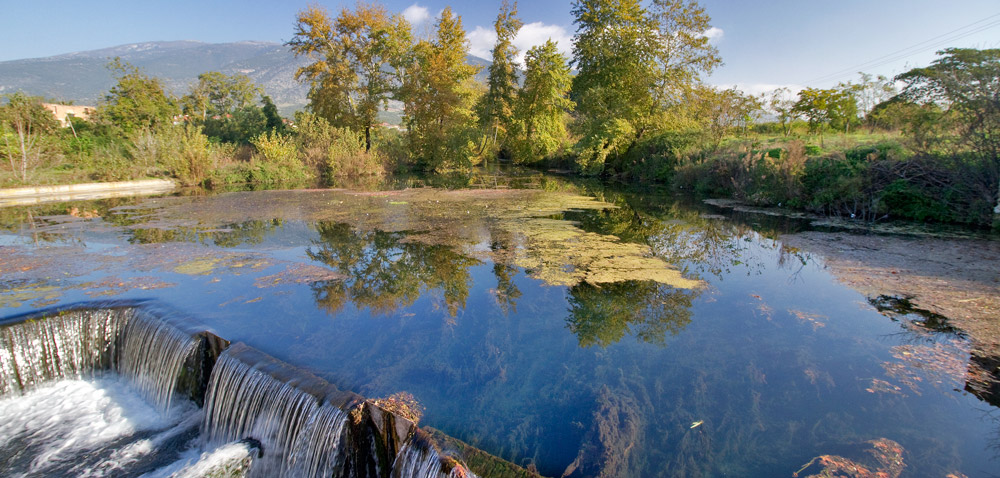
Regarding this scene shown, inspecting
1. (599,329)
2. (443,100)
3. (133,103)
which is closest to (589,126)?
(443,100)

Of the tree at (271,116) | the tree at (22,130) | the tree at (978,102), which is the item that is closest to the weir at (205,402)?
the tree at (978,102)

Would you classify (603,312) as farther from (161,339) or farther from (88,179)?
(88,179)

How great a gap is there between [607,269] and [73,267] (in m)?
7.74

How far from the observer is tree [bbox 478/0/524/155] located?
25828 mm

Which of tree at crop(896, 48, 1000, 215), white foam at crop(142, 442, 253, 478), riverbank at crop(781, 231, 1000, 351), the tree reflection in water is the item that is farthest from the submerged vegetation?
white foam at crop(142, 442, 253, 478)

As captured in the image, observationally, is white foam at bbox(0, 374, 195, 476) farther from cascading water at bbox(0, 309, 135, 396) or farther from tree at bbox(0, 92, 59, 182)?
tree at bbox(0, 92, 59, 182)

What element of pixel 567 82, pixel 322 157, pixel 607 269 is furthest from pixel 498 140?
pixel 607 269

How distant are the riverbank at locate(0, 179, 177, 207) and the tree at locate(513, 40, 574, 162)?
17830 millimetres

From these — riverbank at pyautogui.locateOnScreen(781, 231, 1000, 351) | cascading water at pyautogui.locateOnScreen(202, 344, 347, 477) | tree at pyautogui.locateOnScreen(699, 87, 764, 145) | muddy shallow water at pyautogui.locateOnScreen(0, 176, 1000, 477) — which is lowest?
cascading water at pyautogui.locateOnScreen(202, 344, 347, 477)

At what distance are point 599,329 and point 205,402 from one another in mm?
3792

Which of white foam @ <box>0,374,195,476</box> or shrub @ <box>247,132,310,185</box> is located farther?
shrub @ <box>247,132,310,185</box>

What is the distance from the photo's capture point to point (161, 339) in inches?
168

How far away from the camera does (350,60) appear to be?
83.0 ft

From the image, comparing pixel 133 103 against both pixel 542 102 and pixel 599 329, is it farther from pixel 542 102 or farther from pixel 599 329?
pixel 599 329
